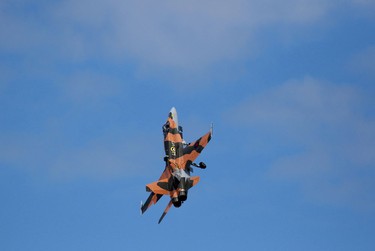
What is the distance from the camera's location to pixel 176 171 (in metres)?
186

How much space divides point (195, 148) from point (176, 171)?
11.4 meters

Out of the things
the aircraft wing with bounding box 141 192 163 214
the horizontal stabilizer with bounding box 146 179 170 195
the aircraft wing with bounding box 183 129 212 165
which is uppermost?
the aircraft wing with bounding box 183 129 212 165

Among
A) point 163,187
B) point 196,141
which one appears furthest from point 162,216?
point 196,141

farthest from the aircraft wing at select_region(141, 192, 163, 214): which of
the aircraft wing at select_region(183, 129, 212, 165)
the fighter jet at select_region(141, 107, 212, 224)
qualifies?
the aircraft wing at select_region(183, 129, 212, 165)

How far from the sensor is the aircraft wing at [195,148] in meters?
194

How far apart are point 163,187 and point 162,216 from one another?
20.3ft

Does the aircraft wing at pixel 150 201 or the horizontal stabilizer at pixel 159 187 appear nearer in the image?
the horizontal stabilizer at pixel 159 187

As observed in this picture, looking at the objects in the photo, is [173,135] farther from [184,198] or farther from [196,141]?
[184,198]

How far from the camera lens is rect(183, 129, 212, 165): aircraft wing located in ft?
636

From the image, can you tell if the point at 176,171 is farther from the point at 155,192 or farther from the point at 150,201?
the point at 150,201

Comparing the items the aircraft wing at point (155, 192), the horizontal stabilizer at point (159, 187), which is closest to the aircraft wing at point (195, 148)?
the aircraft wing at point (155, 192)

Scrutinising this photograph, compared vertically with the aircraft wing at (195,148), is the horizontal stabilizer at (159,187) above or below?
below

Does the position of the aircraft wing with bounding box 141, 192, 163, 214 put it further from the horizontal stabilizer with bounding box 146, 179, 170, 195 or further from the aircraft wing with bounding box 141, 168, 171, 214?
the horizontal stabilizer with bounding box 146, 179, 170, 195

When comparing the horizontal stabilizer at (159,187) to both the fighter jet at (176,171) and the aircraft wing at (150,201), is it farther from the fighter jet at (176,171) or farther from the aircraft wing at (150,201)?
the aircraft wing at (150,201)
